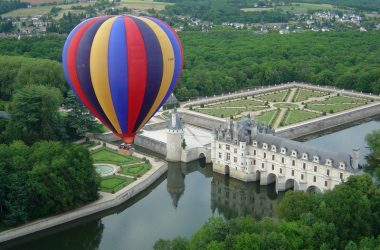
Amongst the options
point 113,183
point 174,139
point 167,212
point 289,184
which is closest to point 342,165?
point 289,184

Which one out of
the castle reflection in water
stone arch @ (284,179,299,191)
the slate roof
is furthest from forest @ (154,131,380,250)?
stone arch @ (284,179,299,191)

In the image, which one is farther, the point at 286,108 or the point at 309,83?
the point at 309,83

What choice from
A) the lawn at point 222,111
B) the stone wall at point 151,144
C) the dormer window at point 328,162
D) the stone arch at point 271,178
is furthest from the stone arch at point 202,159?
the dormer window at point 328,162

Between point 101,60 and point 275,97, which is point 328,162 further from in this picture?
point 275,97

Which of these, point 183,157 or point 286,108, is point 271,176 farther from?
point 286,108

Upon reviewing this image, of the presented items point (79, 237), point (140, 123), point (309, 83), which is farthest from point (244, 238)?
point (309, 83)

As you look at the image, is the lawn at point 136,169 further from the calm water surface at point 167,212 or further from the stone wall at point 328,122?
the stone wall at point 328,122
